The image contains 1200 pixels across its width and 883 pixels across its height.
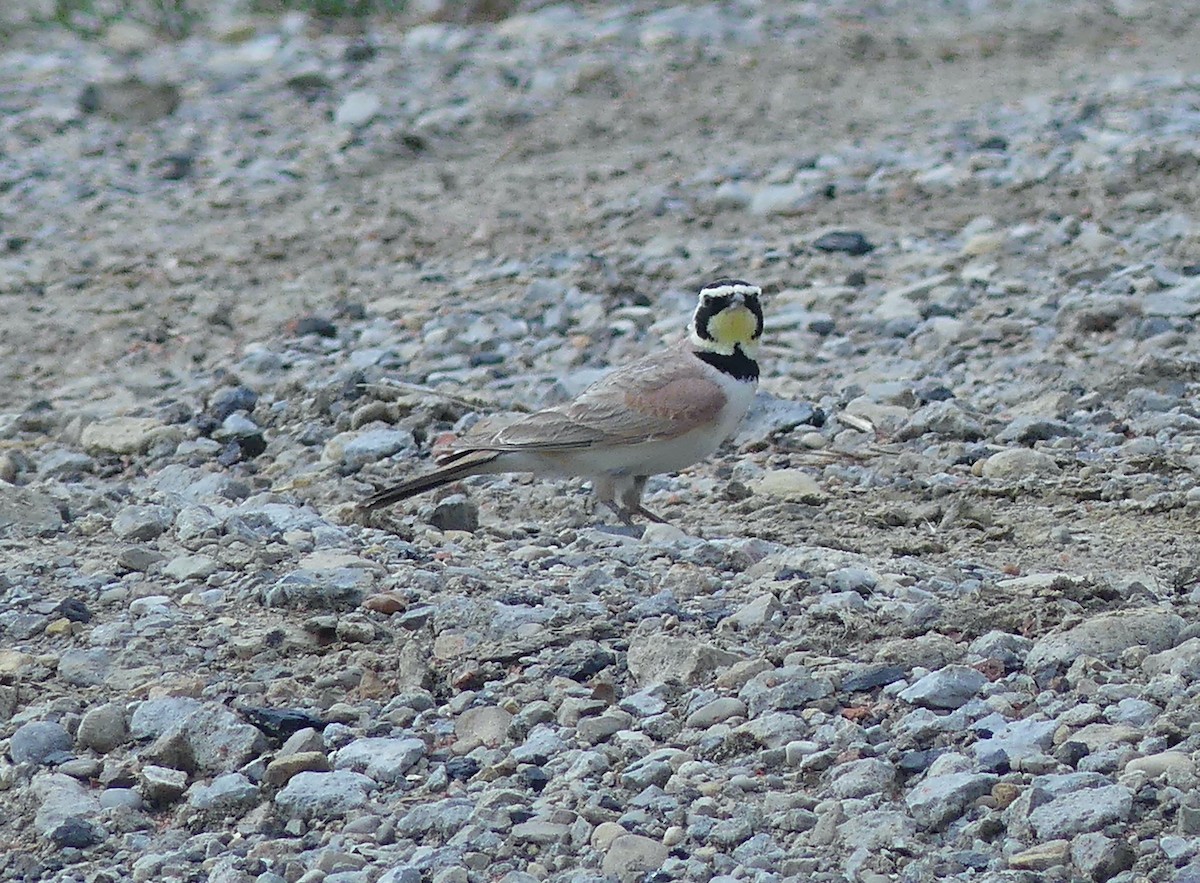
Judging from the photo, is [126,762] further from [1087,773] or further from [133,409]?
[133,409]

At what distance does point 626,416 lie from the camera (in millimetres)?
6305

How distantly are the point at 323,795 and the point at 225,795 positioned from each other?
0.24 meters

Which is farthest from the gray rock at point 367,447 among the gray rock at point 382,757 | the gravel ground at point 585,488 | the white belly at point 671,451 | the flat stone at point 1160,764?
the flat stone at point 1160,764

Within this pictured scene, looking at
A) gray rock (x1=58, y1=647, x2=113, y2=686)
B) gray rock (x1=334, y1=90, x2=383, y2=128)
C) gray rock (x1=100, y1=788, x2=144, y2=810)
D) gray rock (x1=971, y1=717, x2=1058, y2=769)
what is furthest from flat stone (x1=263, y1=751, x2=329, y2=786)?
gray rock (x1=334, y1=90, x2=383, y2=128)

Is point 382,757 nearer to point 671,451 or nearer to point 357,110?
point 671,451

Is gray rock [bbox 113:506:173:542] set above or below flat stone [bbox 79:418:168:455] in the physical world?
above

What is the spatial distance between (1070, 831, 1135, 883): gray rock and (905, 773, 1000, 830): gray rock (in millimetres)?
281

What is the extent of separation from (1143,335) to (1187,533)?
85.3 inches

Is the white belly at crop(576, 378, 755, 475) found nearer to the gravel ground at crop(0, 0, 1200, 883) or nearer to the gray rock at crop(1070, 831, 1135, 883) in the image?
the gravel ground at crop(0, 0, 1200, 883)

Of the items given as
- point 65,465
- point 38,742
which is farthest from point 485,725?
point 65,465

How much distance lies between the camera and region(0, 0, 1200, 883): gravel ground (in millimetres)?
4117

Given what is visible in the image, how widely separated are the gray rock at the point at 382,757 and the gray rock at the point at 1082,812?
1.43m

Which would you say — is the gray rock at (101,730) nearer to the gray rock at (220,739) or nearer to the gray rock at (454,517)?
the gray rock at (220,739)

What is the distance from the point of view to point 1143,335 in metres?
7.84
